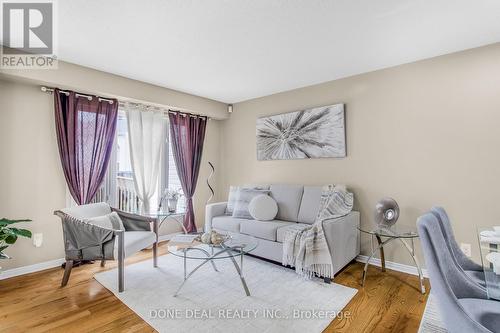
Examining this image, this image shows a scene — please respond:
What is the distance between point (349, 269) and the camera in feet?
10.2

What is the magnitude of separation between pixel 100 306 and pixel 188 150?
2740 millimetres

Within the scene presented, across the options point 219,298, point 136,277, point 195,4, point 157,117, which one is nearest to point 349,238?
point 219,298

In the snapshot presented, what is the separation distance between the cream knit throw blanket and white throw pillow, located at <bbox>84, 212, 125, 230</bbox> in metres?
1.91

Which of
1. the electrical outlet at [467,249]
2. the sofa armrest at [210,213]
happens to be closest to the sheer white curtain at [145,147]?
the sofa armrest at [210,213]

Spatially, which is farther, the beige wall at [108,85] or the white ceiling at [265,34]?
the beige wall at [108,85]

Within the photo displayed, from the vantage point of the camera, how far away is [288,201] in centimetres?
373

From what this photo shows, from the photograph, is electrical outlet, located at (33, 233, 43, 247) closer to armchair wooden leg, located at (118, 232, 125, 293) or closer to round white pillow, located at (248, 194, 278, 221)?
armchair wooden leg, located at (118, 232, 125, 293)

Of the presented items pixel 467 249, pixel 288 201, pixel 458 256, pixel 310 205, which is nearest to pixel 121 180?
pixel 288 201

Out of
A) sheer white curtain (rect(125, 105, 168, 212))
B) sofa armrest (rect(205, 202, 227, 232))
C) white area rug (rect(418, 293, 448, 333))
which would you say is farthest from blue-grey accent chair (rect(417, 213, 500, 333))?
sheer white curtain (rect(125, 105, 168, 212))

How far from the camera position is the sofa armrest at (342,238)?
2696 millimetres

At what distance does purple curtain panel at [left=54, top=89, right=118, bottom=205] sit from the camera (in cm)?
319

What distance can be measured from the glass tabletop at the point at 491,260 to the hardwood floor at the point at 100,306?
73 centimetres

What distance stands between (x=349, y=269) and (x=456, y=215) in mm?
1296

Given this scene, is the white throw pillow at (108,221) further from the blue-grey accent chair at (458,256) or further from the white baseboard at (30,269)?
the blue-grey accent chair at (458,256)
